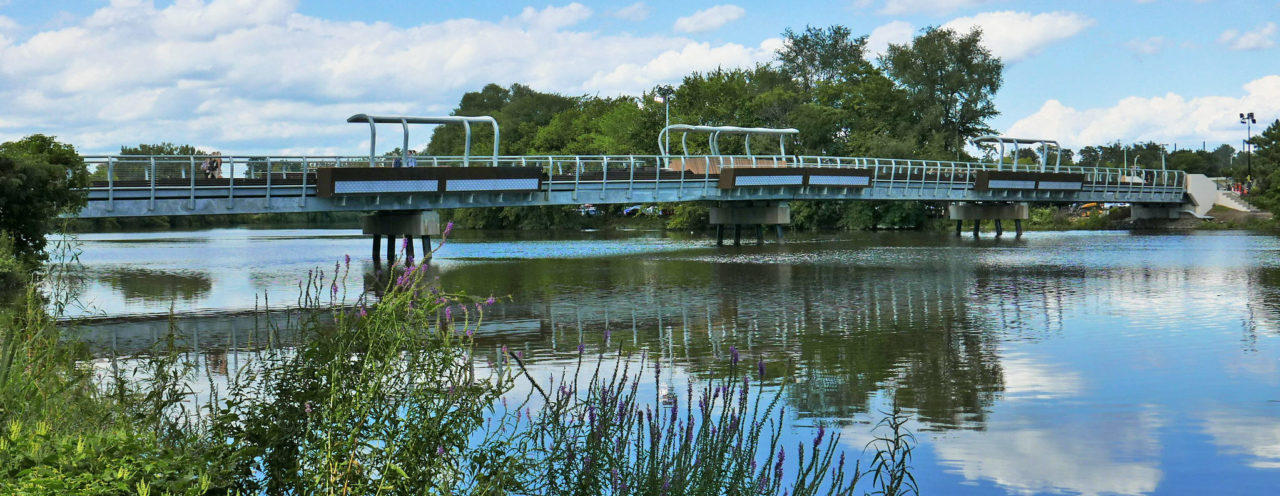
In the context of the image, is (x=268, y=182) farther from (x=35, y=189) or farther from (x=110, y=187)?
(x=35, y=189)

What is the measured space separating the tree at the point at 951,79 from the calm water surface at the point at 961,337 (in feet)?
168

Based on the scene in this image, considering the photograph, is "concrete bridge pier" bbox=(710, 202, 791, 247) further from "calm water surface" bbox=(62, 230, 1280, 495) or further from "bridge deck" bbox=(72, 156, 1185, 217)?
"calm water surface" bbox=(62, 230, 1280, 495)

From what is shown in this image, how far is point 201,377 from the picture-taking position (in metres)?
12.2

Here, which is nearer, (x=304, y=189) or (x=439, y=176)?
(x=304, y=189)

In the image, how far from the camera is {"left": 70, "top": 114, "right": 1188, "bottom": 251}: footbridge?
104 ft

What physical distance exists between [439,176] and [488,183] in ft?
6.33

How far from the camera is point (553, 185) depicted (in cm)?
4153

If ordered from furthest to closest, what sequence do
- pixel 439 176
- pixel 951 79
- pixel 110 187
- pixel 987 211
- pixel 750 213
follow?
pixel 951 79
pixel 987 211
pixel 750 213
pixel 439 176
pixel 110 187

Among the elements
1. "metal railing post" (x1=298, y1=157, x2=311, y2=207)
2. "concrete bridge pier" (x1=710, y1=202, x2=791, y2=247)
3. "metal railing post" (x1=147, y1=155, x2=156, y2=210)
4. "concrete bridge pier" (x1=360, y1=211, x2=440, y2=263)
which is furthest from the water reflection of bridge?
"concrete bridge pier" (x1=710, y1=202, x2=791, y2=247)

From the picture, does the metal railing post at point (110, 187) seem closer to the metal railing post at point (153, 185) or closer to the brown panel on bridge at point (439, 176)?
the metal railing post at point (153, 185)

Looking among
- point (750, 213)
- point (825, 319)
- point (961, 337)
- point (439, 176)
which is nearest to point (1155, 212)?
point (750, 213)

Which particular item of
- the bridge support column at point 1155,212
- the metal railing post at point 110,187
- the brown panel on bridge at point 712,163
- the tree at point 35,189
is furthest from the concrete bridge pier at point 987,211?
the tree at point 35,189

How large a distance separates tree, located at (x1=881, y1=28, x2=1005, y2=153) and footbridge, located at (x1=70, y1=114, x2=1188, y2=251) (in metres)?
25.5

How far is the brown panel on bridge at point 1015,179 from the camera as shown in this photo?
5944cm
